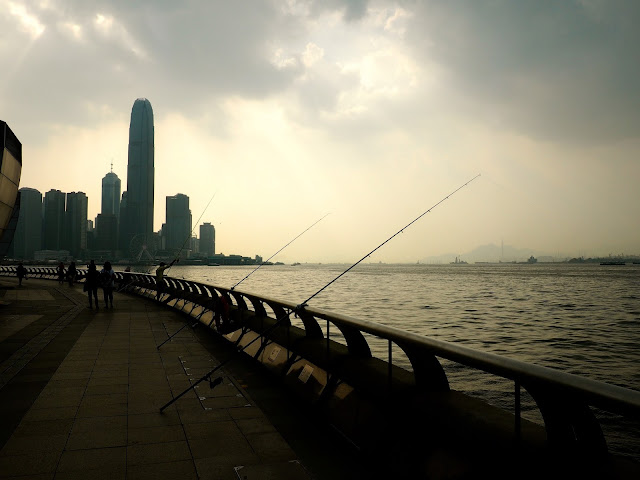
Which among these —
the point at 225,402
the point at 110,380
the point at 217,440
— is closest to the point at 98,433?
the point at 217,440

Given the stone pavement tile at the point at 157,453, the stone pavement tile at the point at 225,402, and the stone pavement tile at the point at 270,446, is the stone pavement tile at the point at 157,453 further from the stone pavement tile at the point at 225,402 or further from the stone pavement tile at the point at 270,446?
the stone pavement tile at the point at 225,402

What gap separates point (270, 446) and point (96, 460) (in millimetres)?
1599

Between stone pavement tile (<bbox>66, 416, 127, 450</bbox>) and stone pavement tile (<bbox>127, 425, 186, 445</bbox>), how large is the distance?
0.27 feet

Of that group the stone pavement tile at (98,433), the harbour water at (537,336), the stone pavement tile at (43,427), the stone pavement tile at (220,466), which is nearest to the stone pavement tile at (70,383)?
the stone pavement tile at (43,427)

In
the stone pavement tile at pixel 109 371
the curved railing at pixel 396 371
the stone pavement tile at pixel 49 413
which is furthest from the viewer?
the stone pavement tile at pixel 109 371

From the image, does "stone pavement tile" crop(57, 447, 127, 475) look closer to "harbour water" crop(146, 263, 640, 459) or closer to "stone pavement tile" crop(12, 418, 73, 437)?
"stone pavement tile" crop(12, 418, 73, 437)

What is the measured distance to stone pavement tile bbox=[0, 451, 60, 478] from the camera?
13.3ft

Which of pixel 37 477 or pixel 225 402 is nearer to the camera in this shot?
pixel 37 477

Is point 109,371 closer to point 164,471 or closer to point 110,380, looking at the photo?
point 110,380

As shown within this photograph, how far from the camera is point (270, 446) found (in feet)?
15.4

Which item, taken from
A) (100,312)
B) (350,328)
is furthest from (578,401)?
(100,312)

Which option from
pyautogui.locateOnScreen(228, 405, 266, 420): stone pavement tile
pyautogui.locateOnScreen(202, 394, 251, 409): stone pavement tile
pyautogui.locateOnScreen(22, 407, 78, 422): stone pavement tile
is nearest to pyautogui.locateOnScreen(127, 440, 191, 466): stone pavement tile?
pyautogui.locateOnScreen(228, 405, 266, 420): stone pavement tile

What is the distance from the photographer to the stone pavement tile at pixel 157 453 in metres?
4.38

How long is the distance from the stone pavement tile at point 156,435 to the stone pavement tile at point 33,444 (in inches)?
25.5
